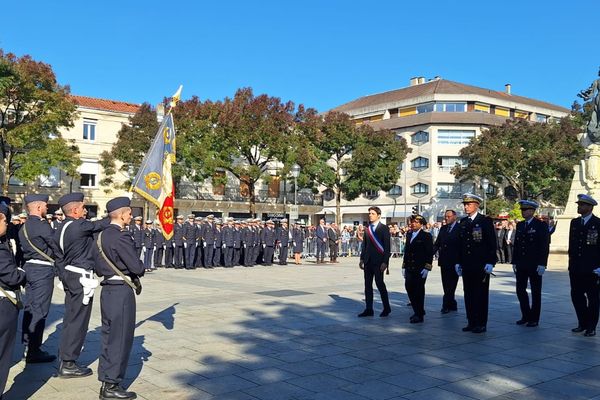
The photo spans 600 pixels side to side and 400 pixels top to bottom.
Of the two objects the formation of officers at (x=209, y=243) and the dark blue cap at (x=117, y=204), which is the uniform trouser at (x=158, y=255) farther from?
the dark blue cap at (x=117, y=204)

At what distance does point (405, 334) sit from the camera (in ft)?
27.0

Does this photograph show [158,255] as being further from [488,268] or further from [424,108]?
[424,108]

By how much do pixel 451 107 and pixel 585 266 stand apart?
178 feet

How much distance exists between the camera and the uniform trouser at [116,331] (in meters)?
5.13

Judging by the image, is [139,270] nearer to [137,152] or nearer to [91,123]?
[137,152]

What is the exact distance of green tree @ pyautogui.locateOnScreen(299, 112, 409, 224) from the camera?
4328cm

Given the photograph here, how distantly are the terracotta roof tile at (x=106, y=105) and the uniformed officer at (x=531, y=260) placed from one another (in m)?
40.8

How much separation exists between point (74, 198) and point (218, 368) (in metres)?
2.44

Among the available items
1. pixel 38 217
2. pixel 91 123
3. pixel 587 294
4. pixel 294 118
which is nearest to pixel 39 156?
pixel 91 123

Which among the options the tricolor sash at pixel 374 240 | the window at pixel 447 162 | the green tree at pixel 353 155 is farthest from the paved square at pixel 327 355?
the window at pixel 447 162

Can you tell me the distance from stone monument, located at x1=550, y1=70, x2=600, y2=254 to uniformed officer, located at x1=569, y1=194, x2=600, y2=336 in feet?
41.1

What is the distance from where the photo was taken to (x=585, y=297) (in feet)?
27.4

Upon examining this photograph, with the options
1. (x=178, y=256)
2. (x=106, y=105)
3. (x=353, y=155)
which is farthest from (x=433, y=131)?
(x=178, y=256)

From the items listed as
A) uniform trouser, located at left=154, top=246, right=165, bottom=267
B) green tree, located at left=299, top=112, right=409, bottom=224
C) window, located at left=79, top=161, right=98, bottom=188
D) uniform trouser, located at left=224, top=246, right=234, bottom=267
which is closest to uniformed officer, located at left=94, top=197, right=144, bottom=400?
uniform trouser, located at left=154, top=246, right=165, bottom=267
